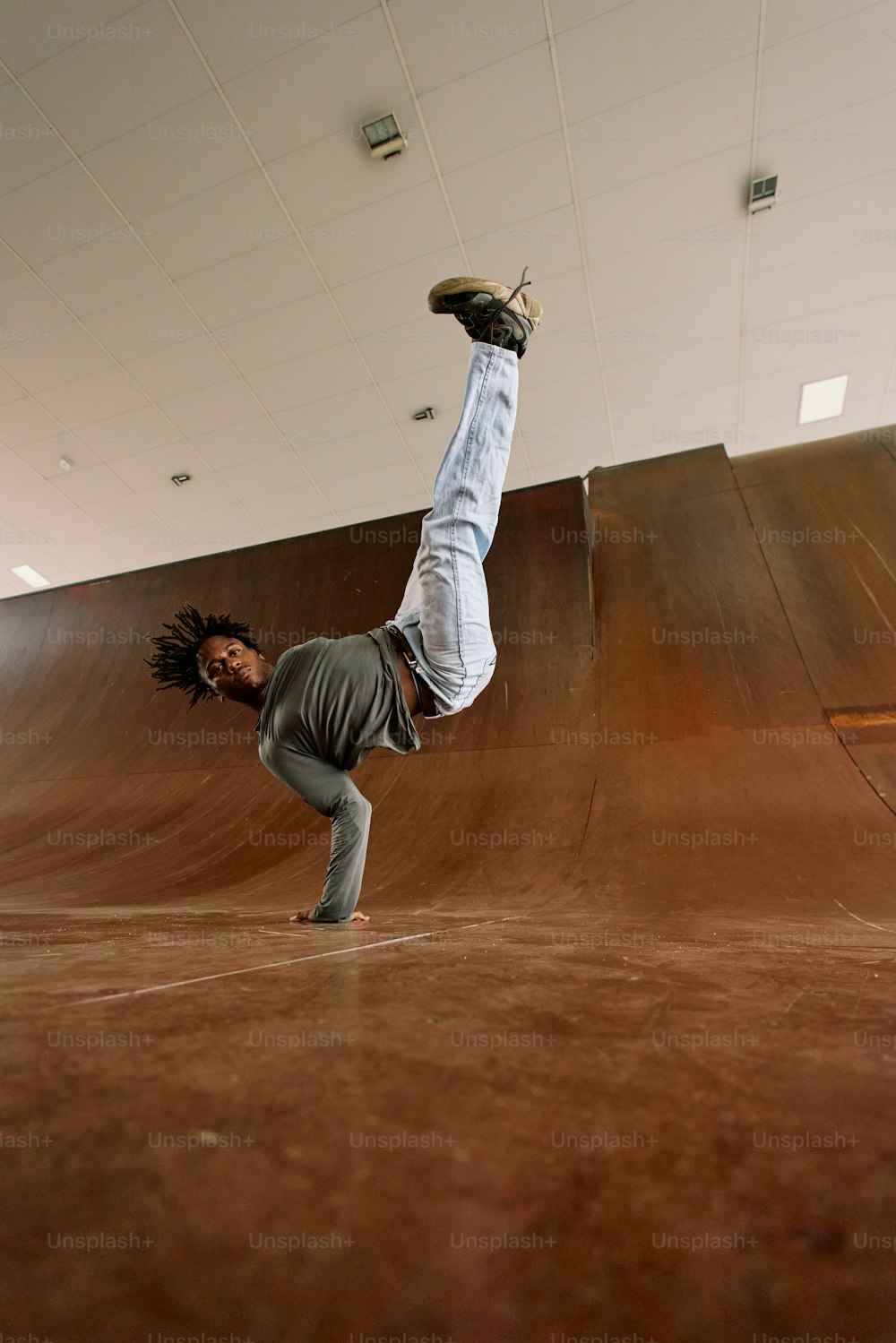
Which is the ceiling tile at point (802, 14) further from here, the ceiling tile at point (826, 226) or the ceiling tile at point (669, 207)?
the ceiling tile at point (826, 226)

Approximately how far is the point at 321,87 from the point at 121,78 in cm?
90

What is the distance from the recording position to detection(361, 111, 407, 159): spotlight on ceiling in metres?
2.94

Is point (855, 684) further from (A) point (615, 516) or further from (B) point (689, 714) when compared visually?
(A) point (615, 516)

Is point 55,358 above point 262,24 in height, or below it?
below

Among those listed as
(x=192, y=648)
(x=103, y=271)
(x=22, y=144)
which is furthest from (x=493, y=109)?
(x=192, y=648)

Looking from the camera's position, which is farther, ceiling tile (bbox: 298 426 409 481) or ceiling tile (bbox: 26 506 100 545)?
ceiling tile (bbox: 26 506 100 545)

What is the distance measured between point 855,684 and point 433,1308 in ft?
8.23

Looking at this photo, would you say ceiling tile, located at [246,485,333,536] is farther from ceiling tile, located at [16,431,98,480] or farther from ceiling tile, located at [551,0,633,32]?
ceiling tile, located at [551,0,633,32]

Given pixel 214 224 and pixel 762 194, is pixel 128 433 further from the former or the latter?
pixel 762 194

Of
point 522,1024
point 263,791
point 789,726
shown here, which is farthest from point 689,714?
point 522,1024

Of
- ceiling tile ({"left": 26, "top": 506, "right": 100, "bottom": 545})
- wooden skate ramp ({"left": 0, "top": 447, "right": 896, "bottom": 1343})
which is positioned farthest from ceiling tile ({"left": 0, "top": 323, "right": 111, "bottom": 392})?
wooden skate ramp ({"left": 0, "top": 447, "right": 896, "bottom": 1343})

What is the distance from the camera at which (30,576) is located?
6875 mm

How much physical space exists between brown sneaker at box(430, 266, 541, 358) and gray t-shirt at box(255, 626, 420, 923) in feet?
2.39

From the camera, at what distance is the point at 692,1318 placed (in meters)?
0.15
